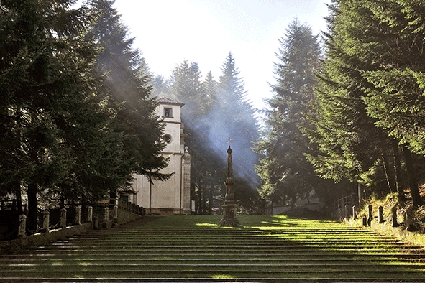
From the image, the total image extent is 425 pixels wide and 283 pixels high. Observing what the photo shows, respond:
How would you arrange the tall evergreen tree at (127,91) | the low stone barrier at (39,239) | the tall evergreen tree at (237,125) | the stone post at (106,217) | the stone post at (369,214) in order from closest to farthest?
the low stone barrier at (39,239), the stone post at (369,214), the stone post at (106,217), the tall evergreen tree at (127,91), the tall evergreen tree at (237,125)

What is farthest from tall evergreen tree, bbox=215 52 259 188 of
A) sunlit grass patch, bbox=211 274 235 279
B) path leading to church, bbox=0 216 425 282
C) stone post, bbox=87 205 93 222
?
sunlit grass patch, bbox=211 274 235 279

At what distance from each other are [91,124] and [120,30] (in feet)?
51.9

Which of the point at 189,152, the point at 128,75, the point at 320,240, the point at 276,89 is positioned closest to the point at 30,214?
the point at 320,240

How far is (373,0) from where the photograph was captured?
49.8 ft

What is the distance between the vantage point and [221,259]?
43.5 feet

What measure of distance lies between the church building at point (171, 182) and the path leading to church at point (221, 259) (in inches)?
1002

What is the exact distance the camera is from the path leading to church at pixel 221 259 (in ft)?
35.9

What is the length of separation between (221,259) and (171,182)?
32.2 metres

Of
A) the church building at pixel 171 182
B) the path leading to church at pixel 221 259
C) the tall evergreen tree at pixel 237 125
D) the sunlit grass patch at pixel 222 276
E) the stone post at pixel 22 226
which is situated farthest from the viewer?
the tall evergreen tree at pixel 237 125

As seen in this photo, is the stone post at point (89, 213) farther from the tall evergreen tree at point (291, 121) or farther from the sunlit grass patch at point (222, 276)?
the tall evergreen tree at point (291, 121)

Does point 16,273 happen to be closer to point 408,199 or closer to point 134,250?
point 134,250

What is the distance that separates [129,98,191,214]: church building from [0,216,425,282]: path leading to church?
25446mm

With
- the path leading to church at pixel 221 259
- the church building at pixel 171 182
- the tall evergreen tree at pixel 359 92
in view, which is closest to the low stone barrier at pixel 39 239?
the path leading to church at pixel 221 259

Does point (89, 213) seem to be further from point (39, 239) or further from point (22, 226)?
point (22, 226)
